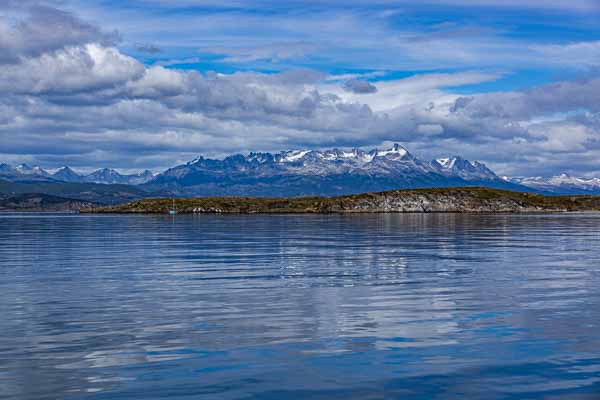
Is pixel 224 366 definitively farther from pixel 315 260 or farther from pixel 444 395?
pixel 315 260

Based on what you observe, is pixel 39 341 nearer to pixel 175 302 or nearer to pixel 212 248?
pixel 175 302

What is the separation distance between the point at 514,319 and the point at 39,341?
21.6m

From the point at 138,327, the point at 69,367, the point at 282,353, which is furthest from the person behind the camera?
the point at 138,327

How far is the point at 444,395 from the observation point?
21141 mm

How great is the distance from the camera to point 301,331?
1220 inches

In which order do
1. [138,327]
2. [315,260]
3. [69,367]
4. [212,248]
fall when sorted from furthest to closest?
[212,248] → [315,260] → [138,327] → [69,367]

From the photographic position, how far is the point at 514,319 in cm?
3353

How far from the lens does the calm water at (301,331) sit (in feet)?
73.3

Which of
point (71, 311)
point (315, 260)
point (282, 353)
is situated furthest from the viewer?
point (315, 260)

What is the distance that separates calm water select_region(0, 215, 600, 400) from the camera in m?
22.3

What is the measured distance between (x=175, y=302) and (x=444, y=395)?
21805 millimetres

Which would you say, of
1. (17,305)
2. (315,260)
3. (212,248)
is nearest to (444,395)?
(17,305)

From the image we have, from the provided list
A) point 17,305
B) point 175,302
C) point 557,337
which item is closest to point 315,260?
point 175,302

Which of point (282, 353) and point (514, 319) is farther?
point (514, 319)
